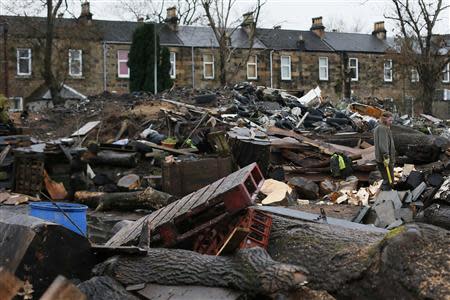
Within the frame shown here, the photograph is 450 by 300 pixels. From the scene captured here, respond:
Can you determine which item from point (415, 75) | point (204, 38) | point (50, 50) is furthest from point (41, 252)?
point (415, 75)

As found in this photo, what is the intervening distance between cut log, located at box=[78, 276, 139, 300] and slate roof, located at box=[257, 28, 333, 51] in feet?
116

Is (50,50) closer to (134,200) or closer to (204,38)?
(204,38)

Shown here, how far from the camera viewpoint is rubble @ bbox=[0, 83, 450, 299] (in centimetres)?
471

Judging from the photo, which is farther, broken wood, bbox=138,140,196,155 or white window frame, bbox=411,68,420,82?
white window frame, bbox=411,68,420,82

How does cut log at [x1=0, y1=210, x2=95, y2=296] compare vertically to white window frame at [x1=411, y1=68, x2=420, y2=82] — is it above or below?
below

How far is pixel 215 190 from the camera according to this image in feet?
18.6

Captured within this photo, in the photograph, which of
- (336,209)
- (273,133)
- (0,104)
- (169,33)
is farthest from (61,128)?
(169,33)

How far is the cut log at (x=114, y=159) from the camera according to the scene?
13.8m

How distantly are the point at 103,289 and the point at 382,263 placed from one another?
6.64 ft

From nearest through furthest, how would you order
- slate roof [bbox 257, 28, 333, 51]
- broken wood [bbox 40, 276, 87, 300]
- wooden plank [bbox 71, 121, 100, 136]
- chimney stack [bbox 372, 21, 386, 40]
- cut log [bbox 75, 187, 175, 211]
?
broken wood [bbox 40, 276, 87, 300]
cut log [bbox 75, 187, 175, 211]
wooden plank [bbox 71, 121, 100, 136]
slate roof [bbox 257, 28, 333, 51]
chimney stack [bbox 372, 21, 386, 40]

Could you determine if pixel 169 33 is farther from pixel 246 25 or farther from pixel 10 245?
pixel 10 245

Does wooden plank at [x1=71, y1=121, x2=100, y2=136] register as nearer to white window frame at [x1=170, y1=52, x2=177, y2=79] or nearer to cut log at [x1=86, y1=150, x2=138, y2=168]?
cut log at [x1=86, y1=150, x2=138, y2=168]

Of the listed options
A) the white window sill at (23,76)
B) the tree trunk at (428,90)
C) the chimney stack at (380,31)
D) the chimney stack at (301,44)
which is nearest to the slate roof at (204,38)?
the chimney stack at (301,44)

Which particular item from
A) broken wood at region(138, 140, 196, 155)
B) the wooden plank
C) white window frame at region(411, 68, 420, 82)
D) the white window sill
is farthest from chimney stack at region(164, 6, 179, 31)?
broken wood at region(138, 140, 196, 155)
